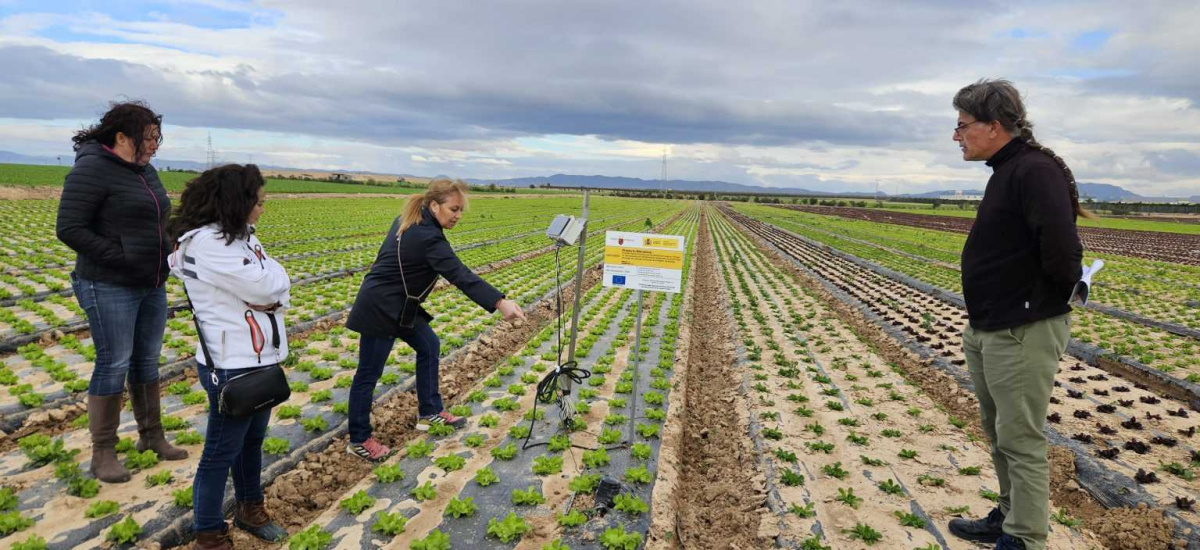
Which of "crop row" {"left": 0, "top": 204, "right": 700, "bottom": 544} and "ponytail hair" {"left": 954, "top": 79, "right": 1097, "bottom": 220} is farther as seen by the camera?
"crop row" {"left": 0, "top": 204, "right": 700, "bottom": 544}

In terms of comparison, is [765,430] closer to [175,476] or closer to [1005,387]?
[1005,387]

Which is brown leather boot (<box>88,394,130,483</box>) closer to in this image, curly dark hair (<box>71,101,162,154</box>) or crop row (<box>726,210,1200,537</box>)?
curly dark hair (<box>71,101,162,154</box>)

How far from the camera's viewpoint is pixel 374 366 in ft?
16.9

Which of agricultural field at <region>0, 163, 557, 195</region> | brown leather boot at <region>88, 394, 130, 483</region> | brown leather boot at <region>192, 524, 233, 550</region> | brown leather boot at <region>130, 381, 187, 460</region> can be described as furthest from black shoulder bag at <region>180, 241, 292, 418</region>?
agricultural field at <region>0, 163, 557, 195</region>

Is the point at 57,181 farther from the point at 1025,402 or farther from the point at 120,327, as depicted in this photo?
the point at 1025,402

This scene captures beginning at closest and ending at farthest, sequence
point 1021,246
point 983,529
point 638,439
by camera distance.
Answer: point 1021,246 < point 983,529 < point 638,439

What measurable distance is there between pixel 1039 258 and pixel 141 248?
19.1 feet

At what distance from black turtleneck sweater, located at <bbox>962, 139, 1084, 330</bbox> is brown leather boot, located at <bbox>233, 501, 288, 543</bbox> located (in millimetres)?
4678

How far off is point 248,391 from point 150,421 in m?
2.45

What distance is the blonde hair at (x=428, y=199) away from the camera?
4859 mm

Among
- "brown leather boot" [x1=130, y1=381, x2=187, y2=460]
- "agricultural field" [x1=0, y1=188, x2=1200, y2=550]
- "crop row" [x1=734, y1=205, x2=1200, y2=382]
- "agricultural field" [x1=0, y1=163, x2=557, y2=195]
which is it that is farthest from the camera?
"agricultural field" [x1=0, y1=163, x2=557, y2=195]

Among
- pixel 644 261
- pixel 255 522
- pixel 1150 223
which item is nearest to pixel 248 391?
pixel 255 522

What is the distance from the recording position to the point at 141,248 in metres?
4.21

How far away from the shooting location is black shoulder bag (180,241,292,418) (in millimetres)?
3287
